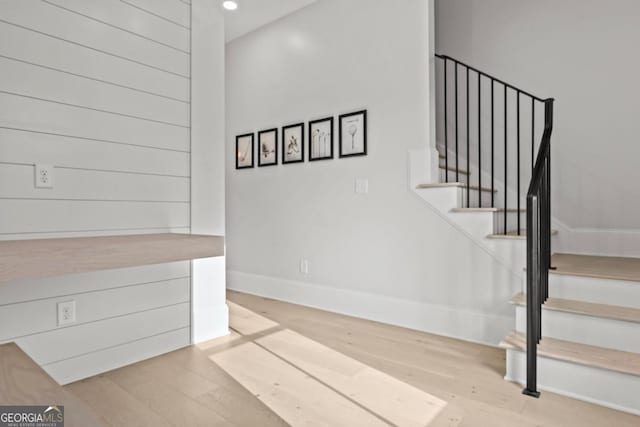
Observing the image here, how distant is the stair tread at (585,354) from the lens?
173 cm

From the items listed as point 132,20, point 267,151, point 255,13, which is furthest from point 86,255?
point 255,13

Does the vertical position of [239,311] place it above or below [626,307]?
below

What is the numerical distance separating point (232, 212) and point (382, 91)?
2201 millimetres

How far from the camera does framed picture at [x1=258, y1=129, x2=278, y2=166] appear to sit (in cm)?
395

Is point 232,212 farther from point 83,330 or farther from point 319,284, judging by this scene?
point 83,330

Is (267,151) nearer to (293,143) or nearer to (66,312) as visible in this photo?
(293,143)

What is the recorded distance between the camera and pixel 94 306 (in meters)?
2.10

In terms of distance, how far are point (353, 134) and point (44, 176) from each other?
2.25m

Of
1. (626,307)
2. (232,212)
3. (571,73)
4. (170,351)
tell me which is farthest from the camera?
(232,212)

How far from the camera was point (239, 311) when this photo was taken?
11.1 ft

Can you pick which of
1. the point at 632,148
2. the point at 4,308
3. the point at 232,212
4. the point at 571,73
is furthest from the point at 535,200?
the point at 232,212

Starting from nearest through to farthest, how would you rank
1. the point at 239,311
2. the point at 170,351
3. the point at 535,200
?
the point at 535,200, the point at 170,351, the point at 239,311

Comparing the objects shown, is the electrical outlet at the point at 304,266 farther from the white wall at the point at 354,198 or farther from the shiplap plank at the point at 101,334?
the shiplap plank at the point at 101,334

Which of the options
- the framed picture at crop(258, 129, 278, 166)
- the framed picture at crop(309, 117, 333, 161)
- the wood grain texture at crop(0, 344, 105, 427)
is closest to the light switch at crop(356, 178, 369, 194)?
the framed picture at crop(309, 117, 333, 161)
